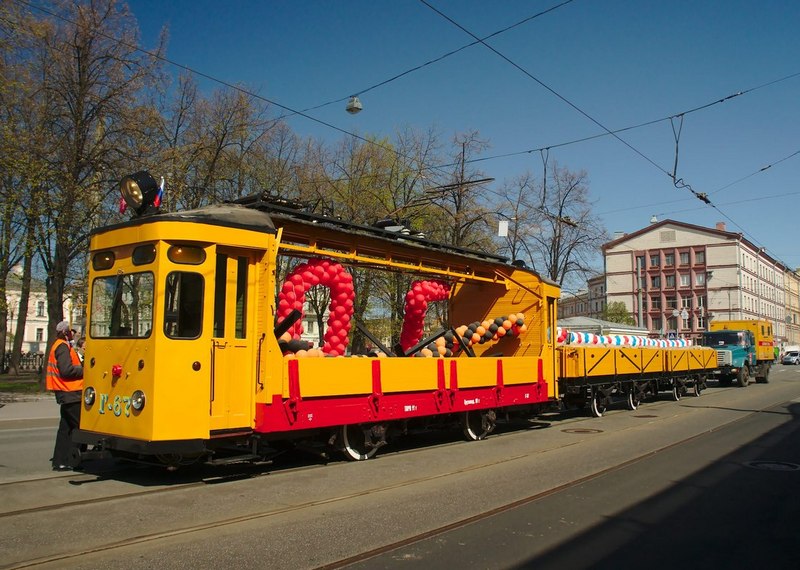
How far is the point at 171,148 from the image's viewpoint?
2408cm

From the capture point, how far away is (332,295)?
37.8ft

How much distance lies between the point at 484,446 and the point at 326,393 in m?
4.07

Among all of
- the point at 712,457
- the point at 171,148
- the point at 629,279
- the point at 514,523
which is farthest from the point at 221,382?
the point at 629,279

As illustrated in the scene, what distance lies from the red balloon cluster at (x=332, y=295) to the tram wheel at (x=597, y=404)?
8780mm

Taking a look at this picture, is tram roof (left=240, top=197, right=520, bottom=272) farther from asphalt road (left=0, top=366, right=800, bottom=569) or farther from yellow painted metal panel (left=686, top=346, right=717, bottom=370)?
yellow painted metal panel (left=686, top=346, right=717, bottom=370)

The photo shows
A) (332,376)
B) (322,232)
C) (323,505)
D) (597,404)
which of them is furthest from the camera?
(597,404)

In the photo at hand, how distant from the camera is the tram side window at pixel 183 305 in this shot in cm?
765

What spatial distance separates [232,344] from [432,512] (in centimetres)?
327

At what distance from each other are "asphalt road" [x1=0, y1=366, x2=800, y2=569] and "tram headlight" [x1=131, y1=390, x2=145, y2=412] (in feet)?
3.17

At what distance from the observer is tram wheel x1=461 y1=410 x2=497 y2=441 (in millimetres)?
12281

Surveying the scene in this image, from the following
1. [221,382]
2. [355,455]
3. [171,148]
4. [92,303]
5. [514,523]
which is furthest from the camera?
[171,148]

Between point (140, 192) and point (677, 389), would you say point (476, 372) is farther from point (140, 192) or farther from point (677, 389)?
point (677, 389)

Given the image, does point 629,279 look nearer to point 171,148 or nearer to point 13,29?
point 171,148

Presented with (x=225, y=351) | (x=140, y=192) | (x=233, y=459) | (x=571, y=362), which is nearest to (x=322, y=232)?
(x=225, y=351)
